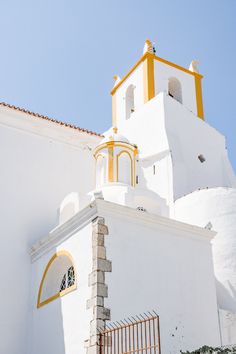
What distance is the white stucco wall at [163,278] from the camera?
1080 centimetres

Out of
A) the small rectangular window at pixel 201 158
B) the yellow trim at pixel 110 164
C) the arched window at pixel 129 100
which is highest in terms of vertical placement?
the arched window at pixel 129 100

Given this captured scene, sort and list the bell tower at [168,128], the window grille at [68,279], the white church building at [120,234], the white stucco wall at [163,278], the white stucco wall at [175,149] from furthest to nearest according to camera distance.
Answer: the bell tower at [168,128], the white stucco wall at [175,149], the window grille at [68,279], the white stucco wall at [163,278], the white church building at [120,234]

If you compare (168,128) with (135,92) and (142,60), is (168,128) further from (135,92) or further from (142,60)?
(142,60)

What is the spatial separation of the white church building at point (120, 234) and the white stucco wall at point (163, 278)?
0.09 feet

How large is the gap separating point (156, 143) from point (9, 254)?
21.7 ft

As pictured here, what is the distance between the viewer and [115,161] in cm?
1496

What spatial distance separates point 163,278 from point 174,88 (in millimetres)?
11117

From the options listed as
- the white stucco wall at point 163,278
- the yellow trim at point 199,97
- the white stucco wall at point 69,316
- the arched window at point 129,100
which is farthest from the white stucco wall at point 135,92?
the white stucco wall at point 69,316

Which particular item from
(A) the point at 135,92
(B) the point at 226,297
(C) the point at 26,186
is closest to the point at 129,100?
(A) the point at 135,92

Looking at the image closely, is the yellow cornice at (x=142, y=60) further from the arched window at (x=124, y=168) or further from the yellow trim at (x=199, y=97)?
the arched window at (x=124, y=168)

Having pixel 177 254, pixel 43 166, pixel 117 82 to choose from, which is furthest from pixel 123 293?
pixel 117 82

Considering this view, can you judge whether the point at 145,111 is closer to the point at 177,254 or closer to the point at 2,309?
the point at 177,254

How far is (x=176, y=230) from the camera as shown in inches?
484

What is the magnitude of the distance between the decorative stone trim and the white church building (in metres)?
0.02
